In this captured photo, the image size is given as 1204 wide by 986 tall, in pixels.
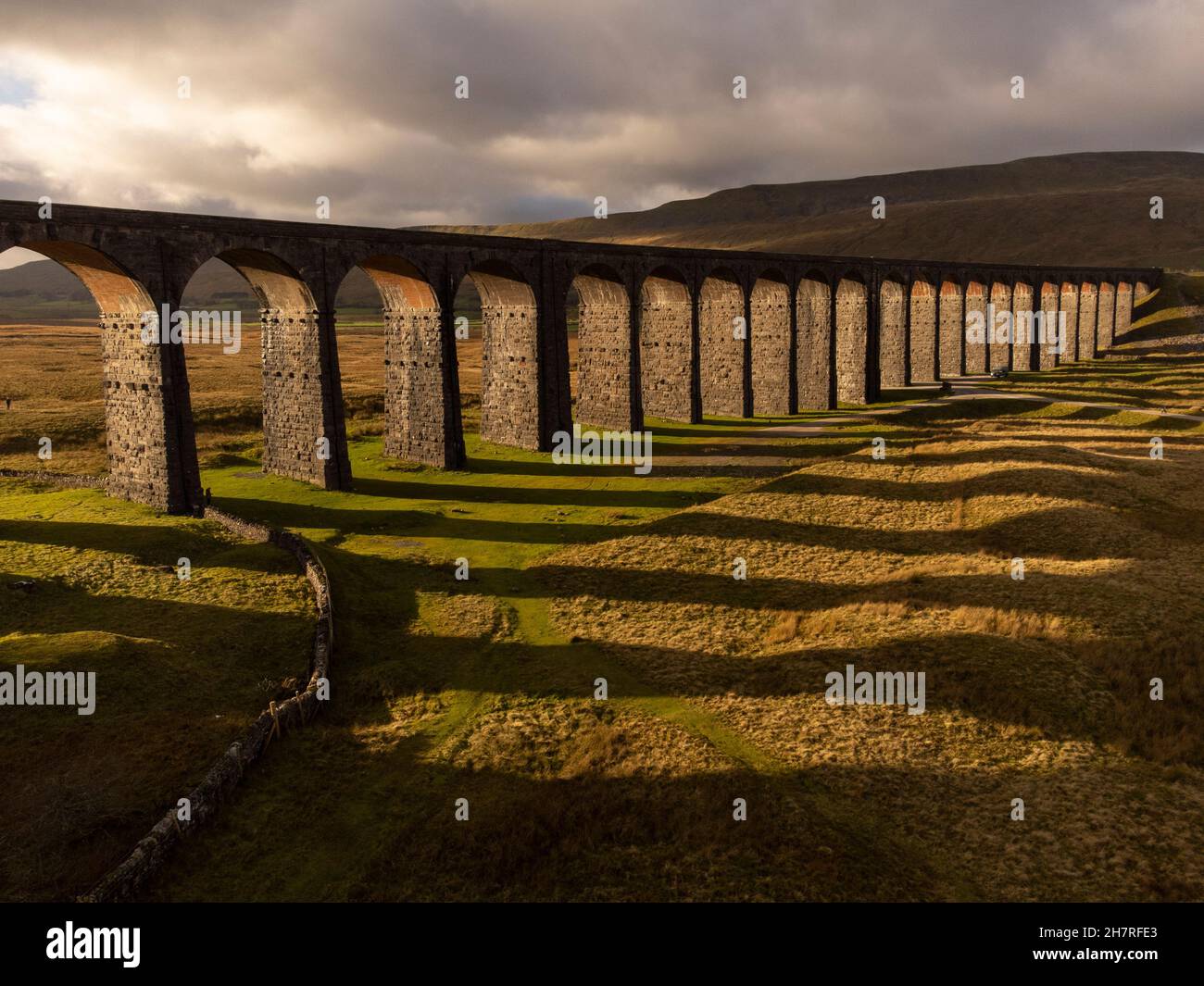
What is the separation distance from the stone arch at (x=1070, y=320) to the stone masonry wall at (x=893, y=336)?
3176 centimetres

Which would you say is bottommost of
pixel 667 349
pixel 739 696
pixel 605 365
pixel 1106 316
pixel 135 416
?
pixel 739 696

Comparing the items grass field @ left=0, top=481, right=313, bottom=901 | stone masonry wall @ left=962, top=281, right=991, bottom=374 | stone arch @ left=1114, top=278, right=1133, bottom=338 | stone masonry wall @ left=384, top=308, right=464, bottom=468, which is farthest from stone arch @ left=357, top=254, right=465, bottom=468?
stone arch @ left=1114, top=278, right=1133, bottom=338

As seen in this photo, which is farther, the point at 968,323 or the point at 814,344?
the point at 968,323

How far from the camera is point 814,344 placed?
58.6m

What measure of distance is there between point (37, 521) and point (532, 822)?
82.6ft

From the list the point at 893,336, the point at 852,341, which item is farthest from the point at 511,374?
the point at 893,336

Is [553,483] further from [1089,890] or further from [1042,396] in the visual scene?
[1042,396]

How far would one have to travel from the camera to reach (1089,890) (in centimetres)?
1199

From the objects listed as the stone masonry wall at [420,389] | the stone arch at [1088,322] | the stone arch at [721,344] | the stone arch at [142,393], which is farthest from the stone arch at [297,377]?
the stone arch at [1088,322]

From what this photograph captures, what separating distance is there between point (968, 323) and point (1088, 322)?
23355mm

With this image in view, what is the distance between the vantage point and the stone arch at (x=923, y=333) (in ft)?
229

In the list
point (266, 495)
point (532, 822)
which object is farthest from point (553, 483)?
point (532, 822)

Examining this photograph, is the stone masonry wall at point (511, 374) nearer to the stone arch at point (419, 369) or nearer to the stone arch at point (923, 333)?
the stone arch at point (419, 369)

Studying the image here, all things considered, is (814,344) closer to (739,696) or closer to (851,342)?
(851,342)
